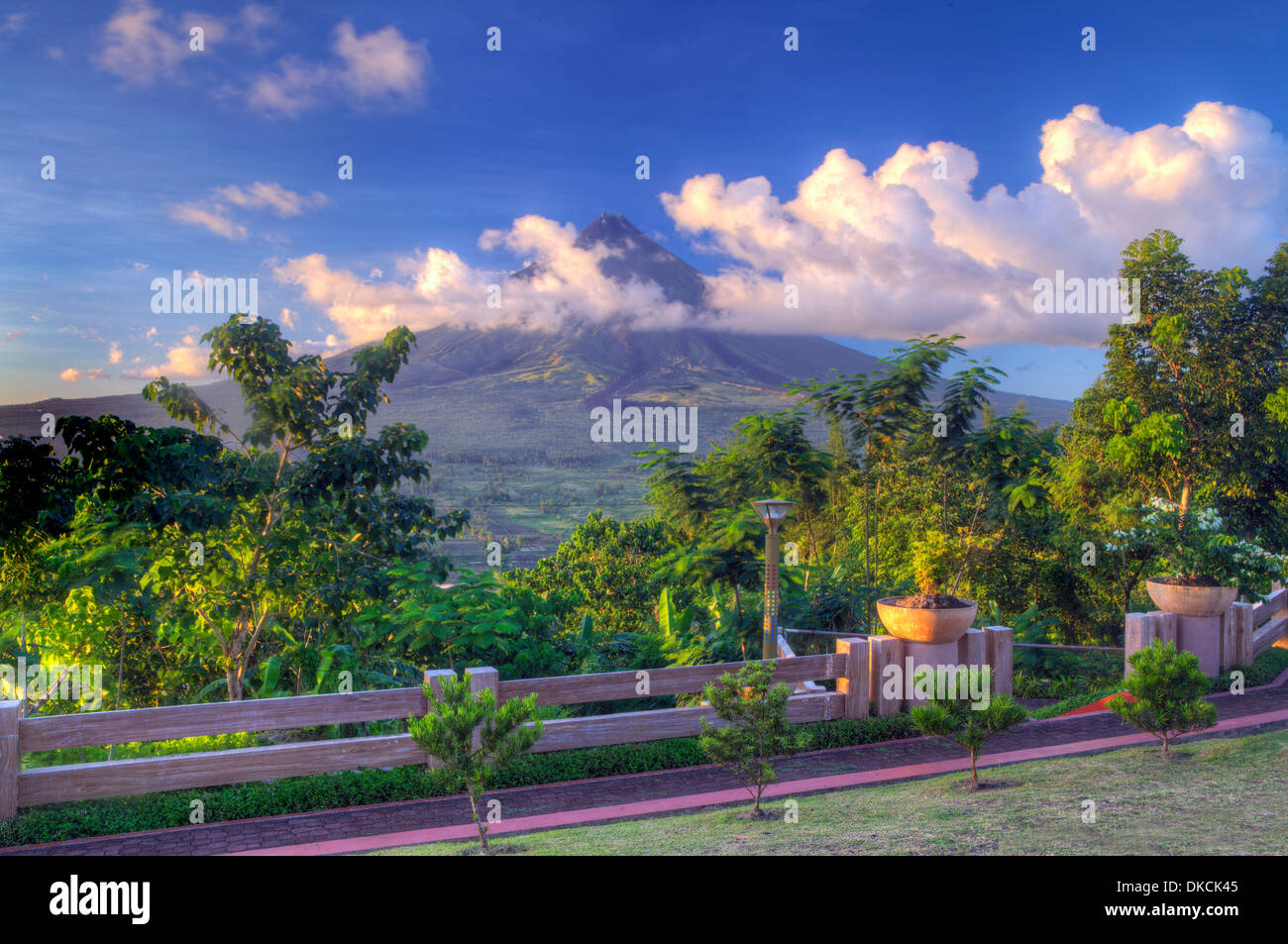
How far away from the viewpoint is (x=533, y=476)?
332ft

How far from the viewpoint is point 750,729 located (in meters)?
5.79

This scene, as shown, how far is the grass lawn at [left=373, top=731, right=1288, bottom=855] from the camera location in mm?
4562

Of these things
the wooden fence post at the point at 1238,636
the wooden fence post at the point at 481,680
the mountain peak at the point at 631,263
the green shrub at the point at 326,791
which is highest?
the mountain peak at the point at 631,263

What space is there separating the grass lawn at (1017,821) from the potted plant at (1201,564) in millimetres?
3603

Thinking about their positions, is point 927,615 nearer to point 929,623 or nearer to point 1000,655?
point 929,623

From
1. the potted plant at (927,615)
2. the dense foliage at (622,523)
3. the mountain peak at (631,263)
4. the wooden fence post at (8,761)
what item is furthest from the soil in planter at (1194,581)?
the mountain peak at (631,263)

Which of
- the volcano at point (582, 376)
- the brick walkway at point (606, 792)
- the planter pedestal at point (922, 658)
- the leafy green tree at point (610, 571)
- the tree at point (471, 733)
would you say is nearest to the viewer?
the tree at point (471, 733)

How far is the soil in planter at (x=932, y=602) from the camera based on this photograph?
8.09 m

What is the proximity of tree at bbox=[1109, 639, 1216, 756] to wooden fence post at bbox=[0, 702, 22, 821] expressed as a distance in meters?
7.97

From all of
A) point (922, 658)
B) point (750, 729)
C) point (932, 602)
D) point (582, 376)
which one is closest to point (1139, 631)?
point (932, 602)

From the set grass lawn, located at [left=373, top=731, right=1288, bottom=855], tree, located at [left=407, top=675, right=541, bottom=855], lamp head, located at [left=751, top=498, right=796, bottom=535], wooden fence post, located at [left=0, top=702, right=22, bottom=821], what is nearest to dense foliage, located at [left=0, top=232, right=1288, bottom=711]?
lamp head, located at [left=751, top=498, right=796, bottom=535]

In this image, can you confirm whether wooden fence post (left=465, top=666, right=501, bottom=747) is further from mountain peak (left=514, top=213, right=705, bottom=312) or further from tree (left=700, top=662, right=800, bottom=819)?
mountain peak (left=514, top=213, right=705, bottom=312)

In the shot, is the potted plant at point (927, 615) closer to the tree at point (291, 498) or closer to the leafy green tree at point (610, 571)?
the tree at point (291, 498)
